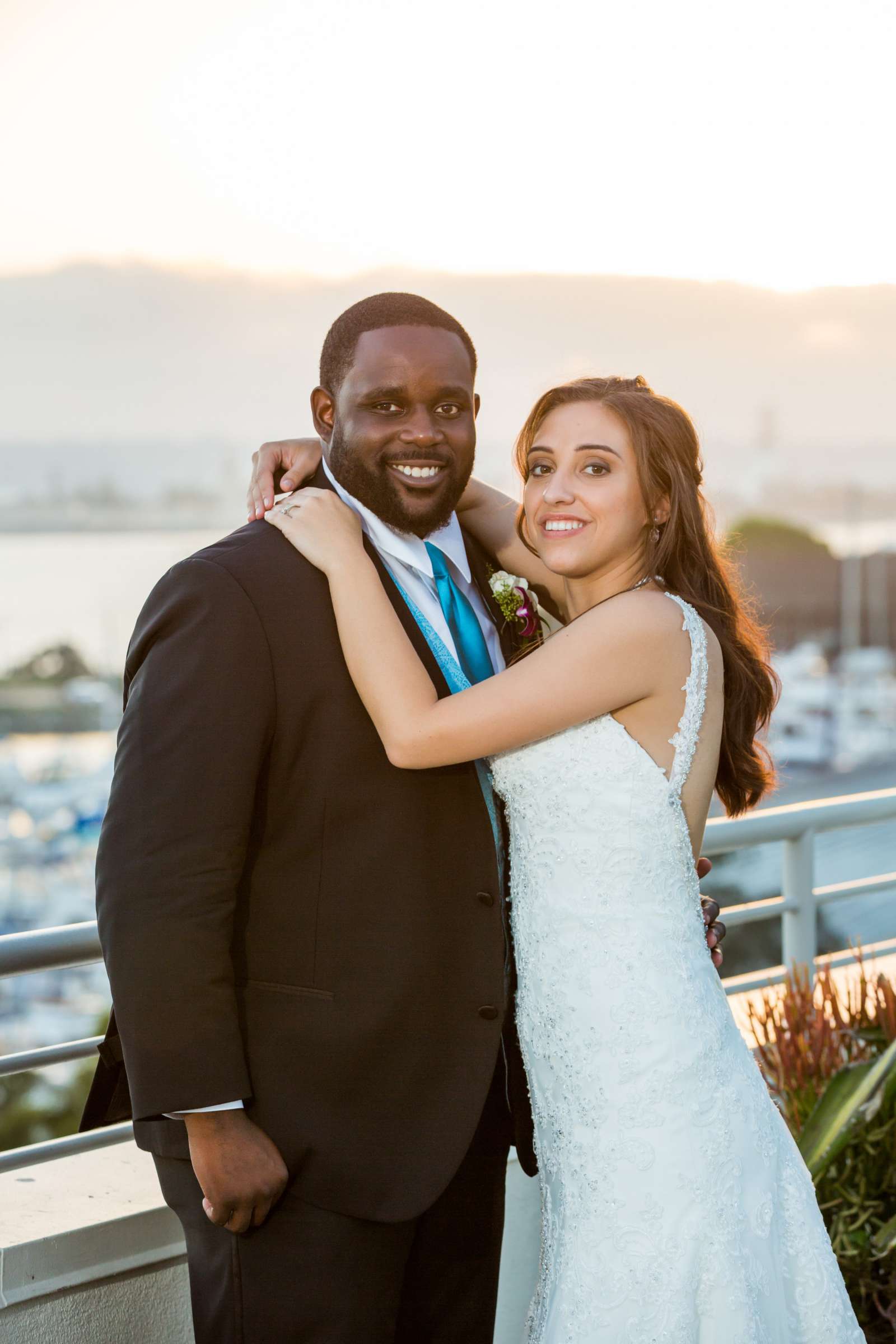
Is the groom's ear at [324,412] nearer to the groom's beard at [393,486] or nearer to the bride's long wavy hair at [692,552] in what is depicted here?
the groom's beard at [393,486]

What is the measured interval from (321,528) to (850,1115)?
1.92m

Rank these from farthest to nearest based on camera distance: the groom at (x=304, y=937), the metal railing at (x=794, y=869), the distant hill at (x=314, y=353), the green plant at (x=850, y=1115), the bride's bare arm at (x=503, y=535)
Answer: the distant hill at (x=314, y=353) < the metal railing at (x=794, y=869) < the green plant at (x=850, y=1115) < the bride's bare arm at (x=503, y=535) < the groom at (x=304, y=937)

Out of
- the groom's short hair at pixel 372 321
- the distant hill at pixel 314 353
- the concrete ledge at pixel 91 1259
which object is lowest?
the concrete ledge at pixel 91 1259

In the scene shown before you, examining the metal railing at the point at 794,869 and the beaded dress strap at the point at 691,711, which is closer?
the beaded dress strap at the point at 691,711

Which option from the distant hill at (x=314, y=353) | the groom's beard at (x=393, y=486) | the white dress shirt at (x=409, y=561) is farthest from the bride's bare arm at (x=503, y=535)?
the distant hill at (x=314, y=353)

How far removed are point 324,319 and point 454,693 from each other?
88.2 meters

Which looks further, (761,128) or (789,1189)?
(761,128)

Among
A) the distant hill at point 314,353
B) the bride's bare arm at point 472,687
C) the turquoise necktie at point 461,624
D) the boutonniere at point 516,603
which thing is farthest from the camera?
the distant hill at point 314,353

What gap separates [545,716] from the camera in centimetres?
232

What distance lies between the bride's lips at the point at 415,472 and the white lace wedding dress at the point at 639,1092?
0.50 meters

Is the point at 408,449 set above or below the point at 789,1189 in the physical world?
above

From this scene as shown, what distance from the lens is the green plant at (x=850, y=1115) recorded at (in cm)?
318

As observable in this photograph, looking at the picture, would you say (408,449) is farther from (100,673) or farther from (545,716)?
(100,673)

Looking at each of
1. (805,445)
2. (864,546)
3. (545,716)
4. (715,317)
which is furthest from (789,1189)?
(864,546)
